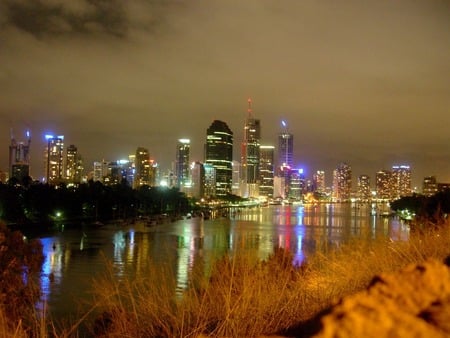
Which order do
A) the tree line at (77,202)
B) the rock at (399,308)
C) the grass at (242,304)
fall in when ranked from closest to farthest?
1. the rock at (399,308)
2. the grass at (242,304)
3. the tree line at (77,202)

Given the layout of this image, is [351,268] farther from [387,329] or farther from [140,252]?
[140,252]

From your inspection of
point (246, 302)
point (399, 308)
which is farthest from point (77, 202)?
point (399, 308)

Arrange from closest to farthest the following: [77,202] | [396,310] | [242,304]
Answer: [396,310]
[242,304]
[77,202]

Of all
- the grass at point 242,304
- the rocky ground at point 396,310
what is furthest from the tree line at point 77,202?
the rocky ground at point 396,310

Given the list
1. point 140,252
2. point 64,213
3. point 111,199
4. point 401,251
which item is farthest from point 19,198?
point 401,251

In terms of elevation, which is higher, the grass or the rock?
the rock

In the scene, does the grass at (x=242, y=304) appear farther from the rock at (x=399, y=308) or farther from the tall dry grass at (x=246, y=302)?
the rock at (x=399, y=308)

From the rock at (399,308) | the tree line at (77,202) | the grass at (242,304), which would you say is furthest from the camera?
the tree line at (77,202)

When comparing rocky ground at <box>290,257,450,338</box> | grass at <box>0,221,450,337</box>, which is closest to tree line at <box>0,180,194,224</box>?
grass at <box>0,221,450,337</box>

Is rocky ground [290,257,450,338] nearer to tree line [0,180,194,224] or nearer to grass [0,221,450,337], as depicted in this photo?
grass [0,221,450,337]

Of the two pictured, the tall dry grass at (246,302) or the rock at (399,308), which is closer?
the rock at (399,308)

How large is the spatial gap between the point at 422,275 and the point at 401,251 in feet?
12.9

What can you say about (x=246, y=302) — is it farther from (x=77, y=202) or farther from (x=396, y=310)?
(x=77, y=202)

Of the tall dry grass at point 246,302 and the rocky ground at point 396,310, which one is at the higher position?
the rocky ground at point 396,310
